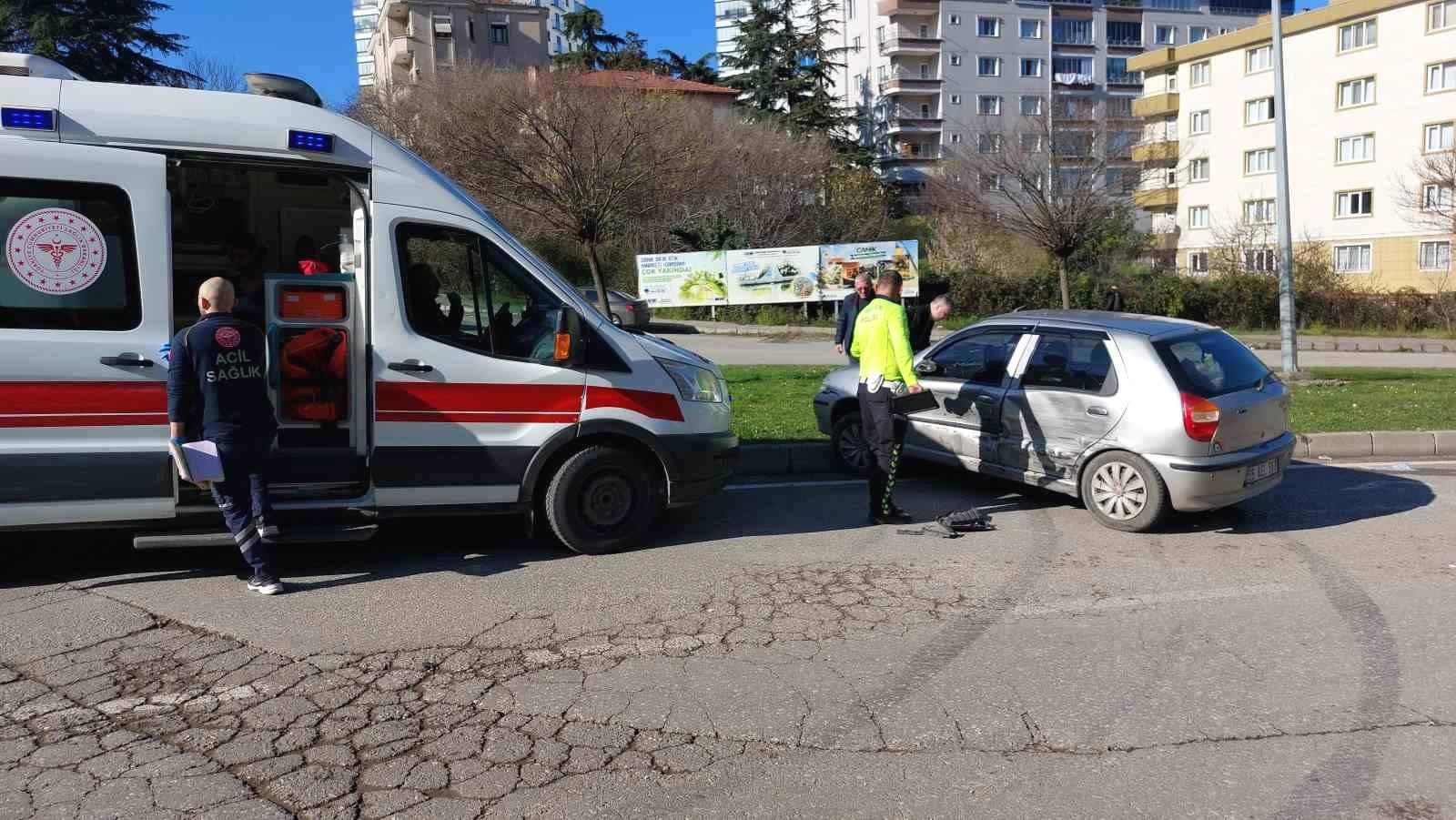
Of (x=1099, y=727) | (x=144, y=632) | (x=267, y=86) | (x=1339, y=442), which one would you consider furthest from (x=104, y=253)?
(x=1339, y=442)

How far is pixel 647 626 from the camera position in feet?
18.0

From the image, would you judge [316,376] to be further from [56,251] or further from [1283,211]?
[1283,211]

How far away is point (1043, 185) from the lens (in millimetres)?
27703

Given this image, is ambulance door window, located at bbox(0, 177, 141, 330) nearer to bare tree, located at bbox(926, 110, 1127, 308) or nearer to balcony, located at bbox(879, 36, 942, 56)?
bare tree, located at bbox(926, 110, 1127, 308)

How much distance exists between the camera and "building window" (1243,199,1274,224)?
159 ft

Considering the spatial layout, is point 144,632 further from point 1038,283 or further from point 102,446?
point 1038,283

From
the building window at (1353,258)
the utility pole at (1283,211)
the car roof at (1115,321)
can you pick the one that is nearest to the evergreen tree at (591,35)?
the building window at (1353,258)

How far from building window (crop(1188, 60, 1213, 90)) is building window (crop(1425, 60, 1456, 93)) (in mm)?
10808

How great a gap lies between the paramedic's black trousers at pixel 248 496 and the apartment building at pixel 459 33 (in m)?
55.7

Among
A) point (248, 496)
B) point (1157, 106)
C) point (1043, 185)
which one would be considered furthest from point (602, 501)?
point (1157, 106)

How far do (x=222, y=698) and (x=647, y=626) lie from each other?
197 centimetres

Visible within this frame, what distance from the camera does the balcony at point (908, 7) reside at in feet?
229

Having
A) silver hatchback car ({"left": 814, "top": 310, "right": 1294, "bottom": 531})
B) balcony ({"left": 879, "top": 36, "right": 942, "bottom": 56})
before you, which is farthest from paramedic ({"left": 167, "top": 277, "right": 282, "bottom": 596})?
balcony ({"left": 879, "top": 36, "right": 942, "bottom": 56})

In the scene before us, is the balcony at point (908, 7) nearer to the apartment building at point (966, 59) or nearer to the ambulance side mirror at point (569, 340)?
the apartment building at point (966, 59)
